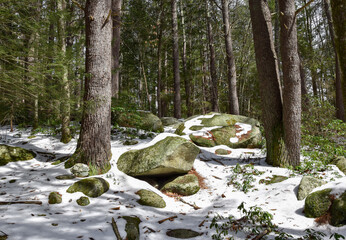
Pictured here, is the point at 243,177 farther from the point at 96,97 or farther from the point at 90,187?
the point at 96,97

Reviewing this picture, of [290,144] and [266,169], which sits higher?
[290,144]

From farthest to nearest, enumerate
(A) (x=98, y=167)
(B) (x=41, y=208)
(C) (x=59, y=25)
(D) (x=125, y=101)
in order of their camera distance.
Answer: (D) (x=125, y=101)
(C) (x=59, y=25)
(A) (x=98, y=167)
(B) (x=41, y=208)

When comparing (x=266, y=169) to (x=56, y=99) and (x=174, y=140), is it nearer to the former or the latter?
(x=174, y=140)

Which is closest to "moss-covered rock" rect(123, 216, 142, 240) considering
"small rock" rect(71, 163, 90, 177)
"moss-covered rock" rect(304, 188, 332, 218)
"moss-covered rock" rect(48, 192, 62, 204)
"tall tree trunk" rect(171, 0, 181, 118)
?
"moss-covered rock" rect(48, 192, 62, 204)

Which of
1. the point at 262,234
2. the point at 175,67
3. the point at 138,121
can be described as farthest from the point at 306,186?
the point at 175,67

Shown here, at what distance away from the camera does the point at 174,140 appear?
5.52m

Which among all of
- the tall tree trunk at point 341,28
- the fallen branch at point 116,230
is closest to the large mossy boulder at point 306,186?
the tall tree trunk at point 341,28

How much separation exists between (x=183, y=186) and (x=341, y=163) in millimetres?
4187

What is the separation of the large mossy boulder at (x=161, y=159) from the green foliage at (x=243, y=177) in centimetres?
121

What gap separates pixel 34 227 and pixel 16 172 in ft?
9.55

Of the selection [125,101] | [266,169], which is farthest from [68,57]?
[266,169]

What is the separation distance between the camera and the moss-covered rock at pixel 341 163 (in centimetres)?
504

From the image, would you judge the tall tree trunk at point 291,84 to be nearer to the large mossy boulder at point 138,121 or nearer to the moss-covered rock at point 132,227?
the moss-covered rock at point 132,227

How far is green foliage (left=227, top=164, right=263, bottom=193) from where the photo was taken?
15.8ft
